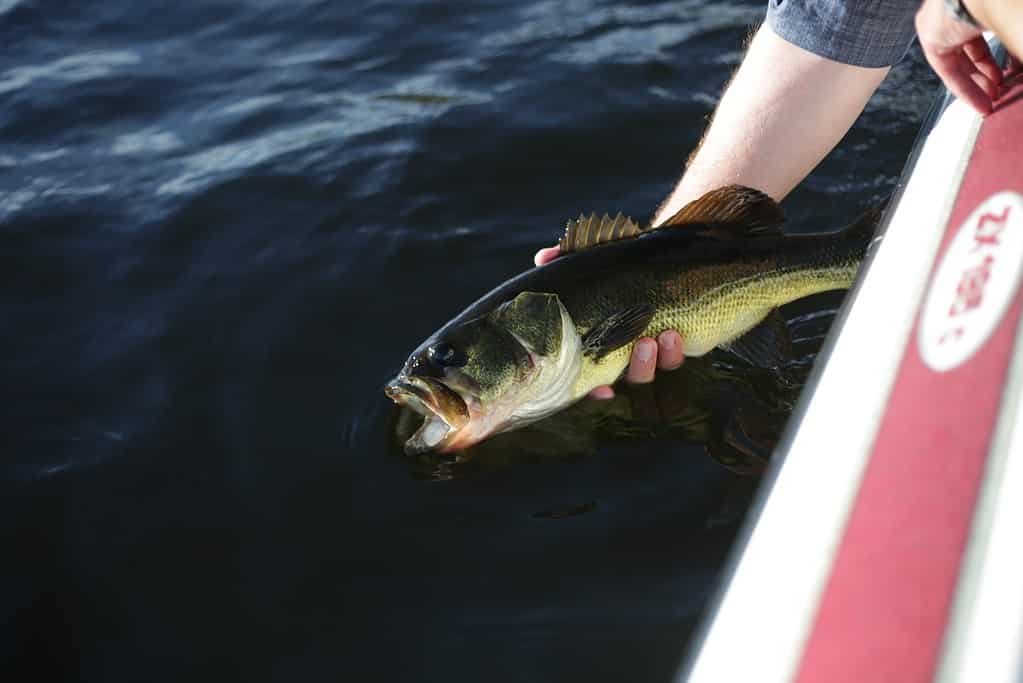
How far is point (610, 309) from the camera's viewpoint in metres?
3.43

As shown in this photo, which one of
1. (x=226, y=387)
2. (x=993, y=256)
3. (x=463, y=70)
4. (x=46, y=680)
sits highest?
(x=993, y=256)

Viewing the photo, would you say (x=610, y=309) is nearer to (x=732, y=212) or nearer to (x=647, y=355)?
(x=647, y=355)

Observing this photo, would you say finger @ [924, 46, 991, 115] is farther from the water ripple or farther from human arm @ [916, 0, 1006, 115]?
the water ripple

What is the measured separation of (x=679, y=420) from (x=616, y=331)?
558 mm

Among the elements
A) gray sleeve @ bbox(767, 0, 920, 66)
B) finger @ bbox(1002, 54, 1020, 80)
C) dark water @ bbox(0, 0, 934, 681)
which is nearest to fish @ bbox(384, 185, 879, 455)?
dark water @ bbox(0, 0, 934, 681)

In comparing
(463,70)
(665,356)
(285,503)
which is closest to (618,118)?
(463,70)

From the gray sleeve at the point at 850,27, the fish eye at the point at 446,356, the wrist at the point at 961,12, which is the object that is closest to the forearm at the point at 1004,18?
the wrist at the point at 961,12

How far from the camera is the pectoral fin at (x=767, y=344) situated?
3.77 meters

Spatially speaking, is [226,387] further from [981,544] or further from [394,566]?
[981,544]

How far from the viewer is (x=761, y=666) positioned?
1.28 metres

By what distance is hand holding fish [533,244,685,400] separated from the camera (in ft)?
11.7

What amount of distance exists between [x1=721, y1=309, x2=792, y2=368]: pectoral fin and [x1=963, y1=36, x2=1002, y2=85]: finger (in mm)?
1491

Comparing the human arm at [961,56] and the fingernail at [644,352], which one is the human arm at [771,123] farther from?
the human arm at [961,56]

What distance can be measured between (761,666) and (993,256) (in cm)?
82
